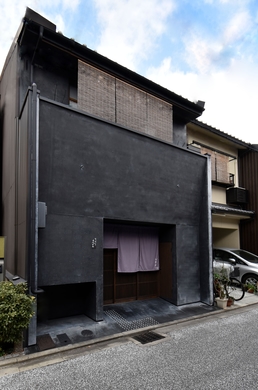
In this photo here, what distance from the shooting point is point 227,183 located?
1460cm

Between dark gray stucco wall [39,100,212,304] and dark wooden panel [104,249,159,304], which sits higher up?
dark gray stucco wall [39,100,212,304]

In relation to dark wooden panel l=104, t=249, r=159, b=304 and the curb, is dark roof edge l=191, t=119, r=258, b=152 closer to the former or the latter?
dark wooden panel l=104, t=249, r=159, b=304

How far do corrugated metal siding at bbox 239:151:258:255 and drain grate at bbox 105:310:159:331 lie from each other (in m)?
9.45

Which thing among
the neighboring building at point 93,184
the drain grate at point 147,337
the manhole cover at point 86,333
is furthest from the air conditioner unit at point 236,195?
the manhole cover at point 86,333

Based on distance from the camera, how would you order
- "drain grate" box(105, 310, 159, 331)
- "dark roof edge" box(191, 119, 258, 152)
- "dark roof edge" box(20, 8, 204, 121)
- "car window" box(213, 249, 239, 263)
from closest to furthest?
1. "drain grate" box(105, 310, 159, 331)
2. "dark roof edge" box(20, 8, 204, 121)
3. "car window" box(213, 249, 239, 263)
4. "dark roof edge" box(191, 119, 258, 152)

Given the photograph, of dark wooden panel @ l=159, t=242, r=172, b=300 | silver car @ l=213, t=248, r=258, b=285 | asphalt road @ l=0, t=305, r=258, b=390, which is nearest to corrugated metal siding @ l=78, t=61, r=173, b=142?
dark wooden panel @ l=159, t=242, r=172, b=300

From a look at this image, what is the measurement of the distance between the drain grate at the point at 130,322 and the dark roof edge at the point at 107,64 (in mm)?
7320

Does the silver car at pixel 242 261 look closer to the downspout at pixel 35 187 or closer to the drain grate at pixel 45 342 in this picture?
the drain grate at pixel 45 342

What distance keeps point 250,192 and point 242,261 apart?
4.78 metres

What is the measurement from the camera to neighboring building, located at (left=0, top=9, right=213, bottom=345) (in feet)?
21.1

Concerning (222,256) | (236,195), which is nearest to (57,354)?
(222,256)

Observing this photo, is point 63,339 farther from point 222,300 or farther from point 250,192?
point 250,192

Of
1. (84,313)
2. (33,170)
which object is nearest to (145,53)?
(33,170)

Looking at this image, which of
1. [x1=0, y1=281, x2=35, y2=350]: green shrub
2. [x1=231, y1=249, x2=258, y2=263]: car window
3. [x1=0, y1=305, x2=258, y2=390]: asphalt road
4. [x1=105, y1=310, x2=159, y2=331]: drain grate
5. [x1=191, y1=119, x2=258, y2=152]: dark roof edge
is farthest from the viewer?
[x1=191, y1=119, x2=258, y2=152]: dark roof edge
